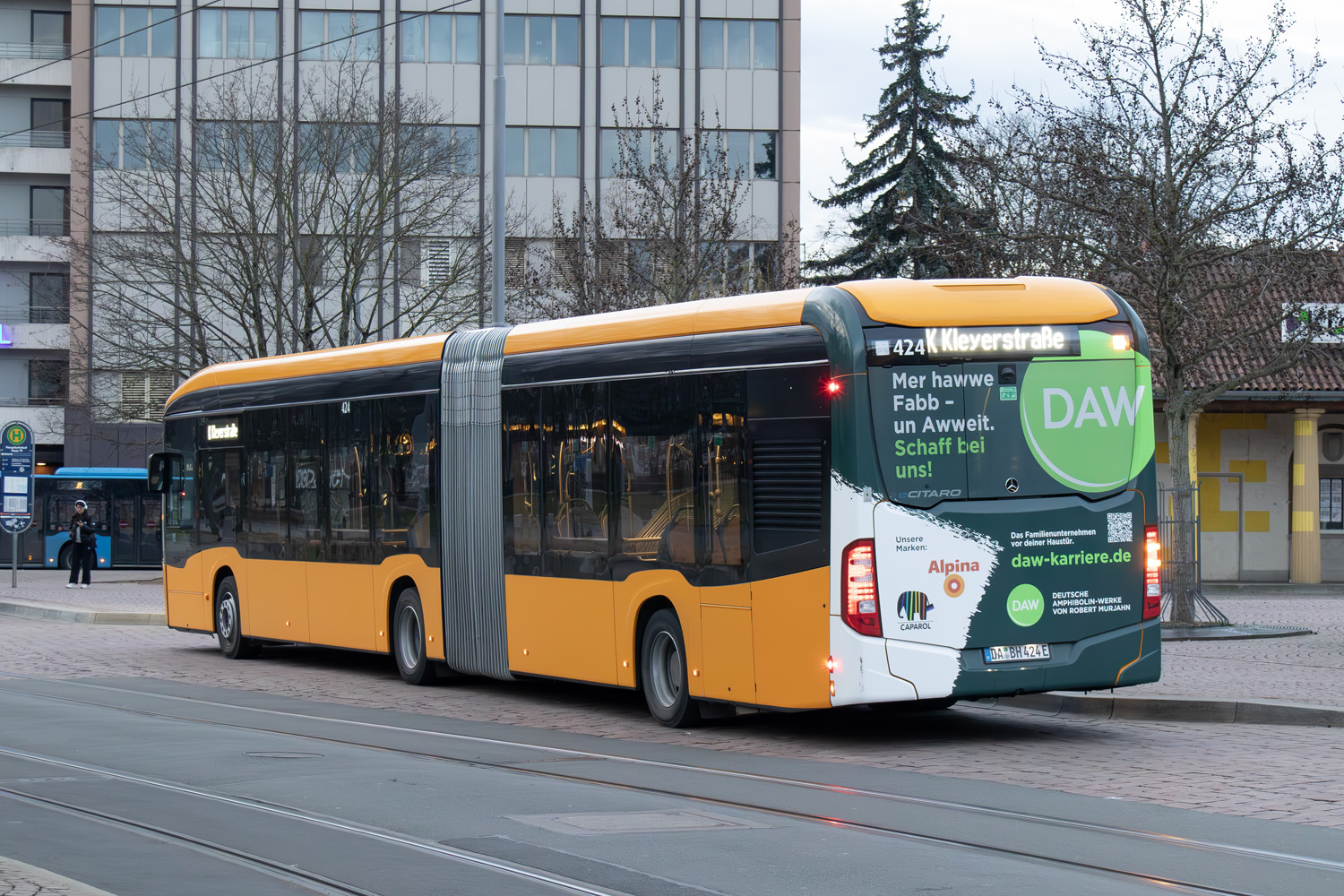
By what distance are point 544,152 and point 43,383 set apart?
2016 centimetres

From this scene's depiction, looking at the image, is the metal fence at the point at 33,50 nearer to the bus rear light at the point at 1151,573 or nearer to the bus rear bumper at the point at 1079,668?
the bus rear light at the point at 1151,573

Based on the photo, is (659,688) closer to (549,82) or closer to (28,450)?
(28,450)

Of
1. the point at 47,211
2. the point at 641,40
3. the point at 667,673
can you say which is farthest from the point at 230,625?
the point at 47,211

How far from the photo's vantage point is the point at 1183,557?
19703mm

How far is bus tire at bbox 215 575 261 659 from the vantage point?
19.4 meters

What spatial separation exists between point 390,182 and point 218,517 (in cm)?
1684

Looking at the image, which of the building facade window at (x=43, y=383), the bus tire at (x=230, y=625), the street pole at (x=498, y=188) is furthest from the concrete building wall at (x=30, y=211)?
the bus tire at (x=230, y=625)

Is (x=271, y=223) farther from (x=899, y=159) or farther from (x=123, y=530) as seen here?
(x=899, y=159)

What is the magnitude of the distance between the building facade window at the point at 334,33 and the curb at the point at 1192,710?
44.2 meters

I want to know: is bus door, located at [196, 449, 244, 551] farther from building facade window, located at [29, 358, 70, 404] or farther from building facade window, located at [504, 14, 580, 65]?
building facade window, located at [29, 358, 70, 404]

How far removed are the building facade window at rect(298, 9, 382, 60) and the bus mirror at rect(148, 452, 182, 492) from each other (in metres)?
34.8

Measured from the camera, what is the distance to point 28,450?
1244 inches

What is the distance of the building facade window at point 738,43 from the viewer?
5456 centimetres

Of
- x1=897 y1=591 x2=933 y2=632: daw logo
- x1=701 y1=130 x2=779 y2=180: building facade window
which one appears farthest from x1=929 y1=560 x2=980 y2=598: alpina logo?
x1=701 y1=130 x2=779 y2=180: building facade window
